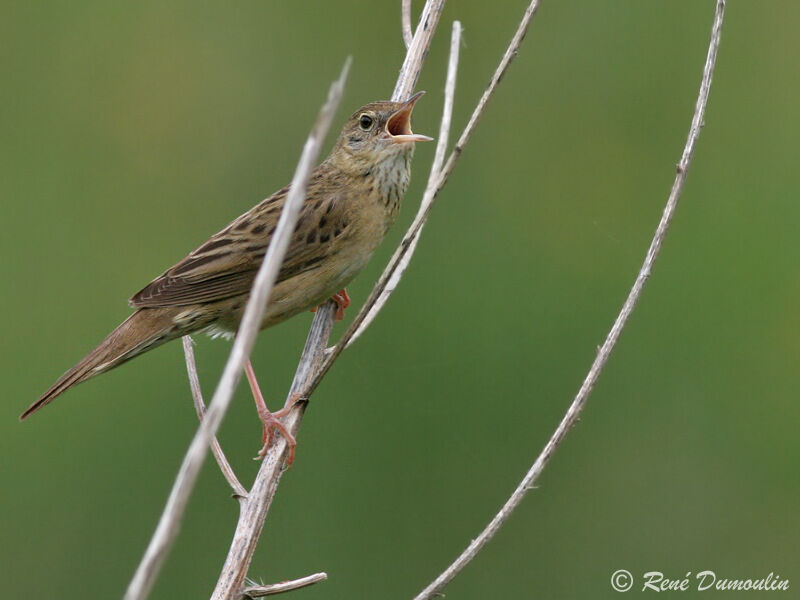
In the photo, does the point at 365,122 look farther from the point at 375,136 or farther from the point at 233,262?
the point at 233,262

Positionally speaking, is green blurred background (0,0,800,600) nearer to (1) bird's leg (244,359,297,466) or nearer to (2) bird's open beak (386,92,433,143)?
(1) bird's leg (244,359,297,466)

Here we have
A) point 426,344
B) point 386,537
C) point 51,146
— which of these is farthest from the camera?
point 51,146

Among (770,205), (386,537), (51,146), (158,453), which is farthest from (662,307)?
(51,146)

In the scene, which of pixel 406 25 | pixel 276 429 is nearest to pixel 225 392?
pixel 276 429

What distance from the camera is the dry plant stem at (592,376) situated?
11.0ft

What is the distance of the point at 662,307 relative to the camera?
6738 millimetres

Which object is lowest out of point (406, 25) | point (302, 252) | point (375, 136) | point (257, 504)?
point (257, 504)

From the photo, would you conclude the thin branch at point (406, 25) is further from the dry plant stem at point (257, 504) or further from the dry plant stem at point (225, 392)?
the dry plant stem at point (225, 392)

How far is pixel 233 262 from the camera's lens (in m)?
4.93

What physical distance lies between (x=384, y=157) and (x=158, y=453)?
1.92m

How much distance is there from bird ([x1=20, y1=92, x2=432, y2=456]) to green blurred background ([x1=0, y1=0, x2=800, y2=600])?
96 centimetres

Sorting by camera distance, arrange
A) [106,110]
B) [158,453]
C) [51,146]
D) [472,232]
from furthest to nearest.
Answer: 1. [106,110]
2. [51,146]
3. [472,232]
4. [158,453]

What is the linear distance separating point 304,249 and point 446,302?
178 cm

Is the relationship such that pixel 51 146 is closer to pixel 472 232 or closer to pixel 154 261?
pixel 154 261
